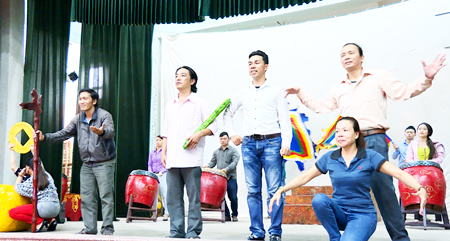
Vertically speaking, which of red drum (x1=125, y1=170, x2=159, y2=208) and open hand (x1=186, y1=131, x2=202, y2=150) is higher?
open hand (x1=186, y1=131, x2=202, y2=150)

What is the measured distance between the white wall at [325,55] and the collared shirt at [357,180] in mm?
4702

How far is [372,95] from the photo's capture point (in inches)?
122

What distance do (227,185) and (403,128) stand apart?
9.90 ft

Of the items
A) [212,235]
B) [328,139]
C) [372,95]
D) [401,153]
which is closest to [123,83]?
[328,139]

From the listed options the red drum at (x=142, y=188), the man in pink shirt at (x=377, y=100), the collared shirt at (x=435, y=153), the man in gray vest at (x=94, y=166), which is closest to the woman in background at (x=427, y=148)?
the collared shirt at (x=435, y=153)

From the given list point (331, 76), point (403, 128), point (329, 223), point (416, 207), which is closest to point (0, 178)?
point (329, 223)

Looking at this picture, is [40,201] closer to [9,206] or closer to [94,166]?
[9,206]

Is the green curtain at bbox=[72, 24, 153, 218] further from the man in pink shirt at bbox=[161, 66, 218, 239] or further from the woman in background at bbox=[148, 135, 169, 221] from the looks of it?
the man in pink shirt at bbox=[161, 66, 218, 239]

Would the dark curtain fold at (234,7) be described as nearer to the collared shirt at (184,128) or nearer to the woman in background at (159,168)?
the collared shirt at (184,128)

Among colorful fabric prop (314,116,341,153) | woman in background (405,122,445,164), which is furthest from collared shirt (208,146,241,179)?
woman in background (405,122,445,164)

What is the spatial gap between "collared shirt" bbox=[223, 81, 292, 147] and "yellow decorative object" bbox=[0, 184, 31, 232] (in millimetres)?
2513

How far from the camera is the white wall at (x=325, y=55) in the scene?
6891 millimetres

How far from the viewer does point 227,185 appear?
22.0 ft

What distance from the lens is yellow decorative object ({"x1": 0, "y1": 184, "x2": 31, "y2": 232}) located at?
4441 millimetres
